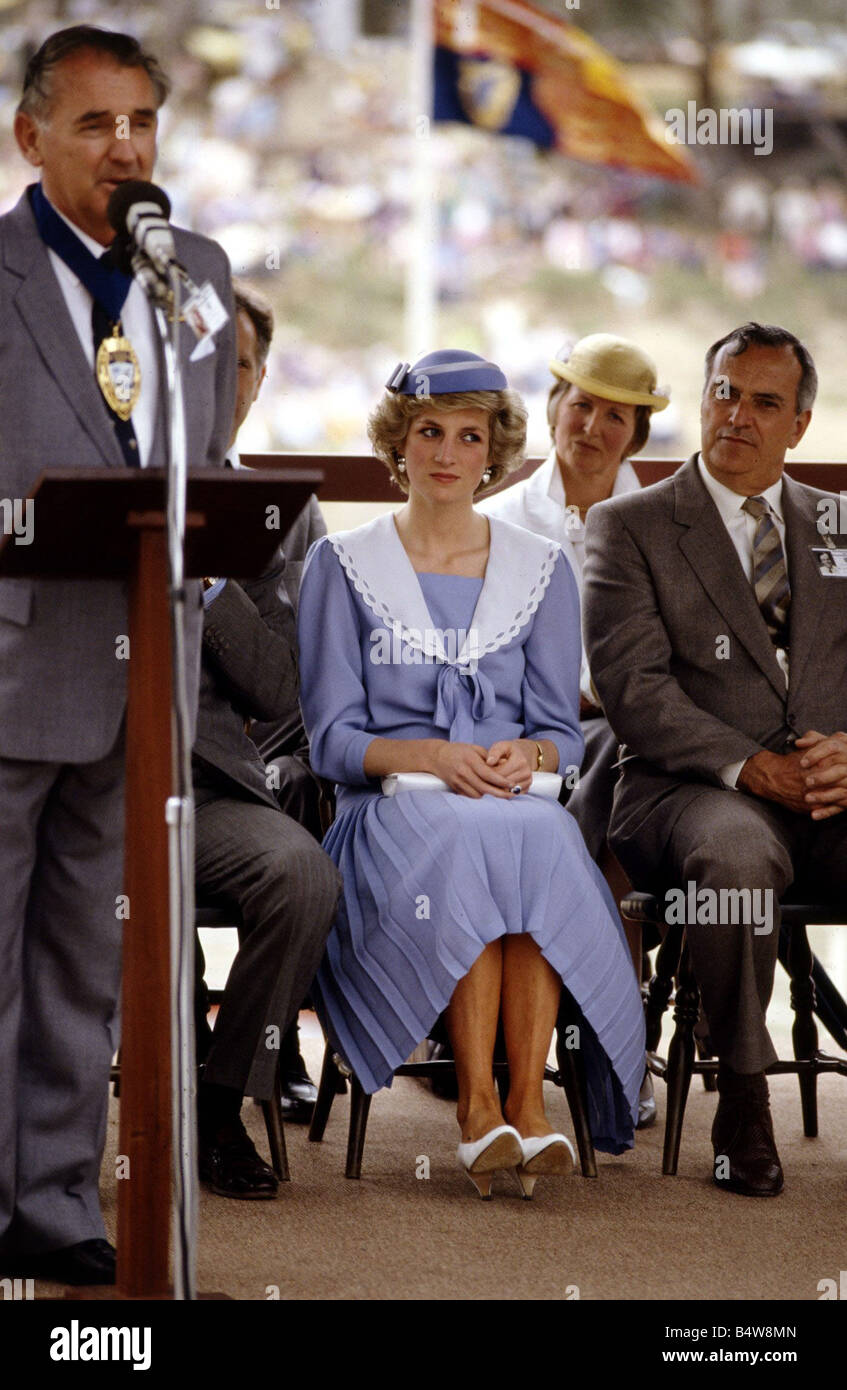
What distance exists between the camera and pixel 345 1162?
309cm

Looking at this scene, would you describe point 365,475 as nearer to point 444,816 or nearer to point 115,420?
point 444,816

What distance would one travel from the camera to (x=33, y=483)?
2205 millimetres

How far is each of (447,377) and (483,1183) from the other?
4.55 ft

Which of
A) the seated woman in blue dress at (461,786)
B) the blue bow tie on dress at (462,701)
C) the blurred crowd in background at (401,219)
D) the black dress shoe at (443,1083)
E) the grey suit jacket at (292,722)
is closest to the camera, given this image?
the seated woman in blue dress at (461,786)

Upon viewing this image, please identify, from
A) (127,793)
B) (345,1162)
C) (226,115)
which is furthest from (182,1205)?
(226,115)

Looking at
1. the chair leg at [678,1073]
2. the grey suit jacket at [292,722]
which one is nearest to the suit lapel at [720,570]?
the chair leg at [678,1073]

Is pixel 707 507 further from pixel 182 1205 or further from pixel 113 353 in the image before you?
pixel 182 1205

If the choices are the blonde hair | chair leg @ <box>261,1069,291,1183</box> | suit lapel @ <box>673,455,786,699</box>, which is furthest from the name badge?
chair leg @ <box>261,1069,291,1183</box>

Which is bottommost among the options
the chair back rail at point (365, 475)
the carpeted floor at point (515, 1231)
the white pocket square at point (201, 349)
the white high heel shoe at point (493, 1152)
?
the carpeted floor at point (515, 1231)

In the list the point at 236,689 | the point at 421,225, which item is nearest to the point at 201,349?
the point at 236,689

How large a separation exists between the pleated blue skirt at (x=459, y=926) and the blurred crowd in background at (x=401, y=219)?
12.1 metres

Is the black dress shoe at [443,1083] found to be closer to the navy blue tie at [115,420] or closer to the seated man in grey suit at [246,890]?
the seated man in grey suit at [246,890]

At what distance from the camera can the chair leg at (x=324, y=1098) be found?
3147 millimetres
